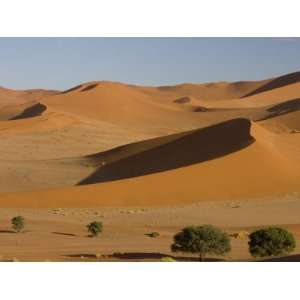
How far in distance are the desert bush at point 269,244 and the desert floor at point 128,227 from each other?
1.10 ft

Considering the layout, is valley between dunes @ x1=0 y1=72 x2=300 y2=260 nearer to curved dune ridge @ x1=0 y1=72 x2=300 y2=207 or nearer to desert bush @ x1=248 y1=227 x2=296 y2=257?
curved dune ridge @ x1=0 y1=72 x2=300 y2=207

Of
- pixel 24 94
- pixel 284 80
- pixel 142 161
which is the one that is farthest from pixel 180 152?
pixel 24 94

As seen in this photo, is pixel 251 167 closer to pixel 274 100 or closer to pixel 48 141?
pixel 48 141

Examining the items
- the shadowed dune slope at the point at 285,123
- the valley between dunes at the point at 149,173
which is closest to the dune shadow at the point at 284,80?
the valley between dunes at the point at 149,173

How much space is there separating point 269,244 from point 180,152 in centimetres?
2723

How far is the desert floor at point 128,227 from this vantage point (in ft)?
55.4

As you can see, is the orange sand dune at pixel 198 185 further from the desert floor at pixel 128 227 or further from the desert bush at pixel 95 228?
the desert bush at pixel 95 228

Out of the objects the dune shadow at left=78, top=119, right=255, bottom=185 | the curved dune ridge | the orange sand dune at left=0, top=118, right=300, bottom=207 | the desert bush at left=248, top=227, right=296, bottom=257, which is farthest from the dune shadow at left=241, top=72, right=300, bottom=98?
the desert bush at left=248, top=227, right=296, bottom=257

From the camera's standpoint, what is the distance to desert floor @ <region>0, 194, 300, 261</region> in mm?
16891

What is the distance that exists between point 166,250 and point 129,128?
212ft

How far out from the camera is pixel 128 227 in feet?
75.7

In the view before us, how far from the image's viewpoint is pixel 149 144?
49.1 m

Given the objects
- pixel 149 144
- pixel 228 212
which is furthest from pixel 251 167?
pixel 149 144

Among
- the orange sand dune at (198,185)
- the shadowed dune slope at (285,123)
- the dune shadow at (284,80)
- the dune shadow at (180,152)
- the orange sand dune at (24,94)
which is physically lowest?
the orange sand dune at (198,185)
